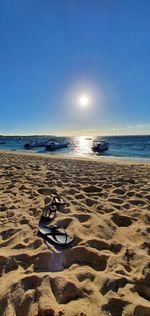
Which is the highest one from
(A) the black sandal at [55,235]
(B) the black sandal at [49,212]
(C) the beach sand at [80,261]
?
(B) the black sandal at [49,212]

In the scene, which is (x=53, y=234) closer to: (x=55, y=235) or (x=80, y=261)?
(x=55, y=235)

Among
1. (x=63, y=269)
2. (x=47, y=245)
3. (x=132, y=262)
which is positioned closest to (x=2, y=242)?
(x=47, y=245)

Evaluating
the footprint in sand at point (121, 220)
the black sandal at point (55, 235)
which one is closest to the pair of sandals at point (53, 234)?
the black sandal at point (55, 235)

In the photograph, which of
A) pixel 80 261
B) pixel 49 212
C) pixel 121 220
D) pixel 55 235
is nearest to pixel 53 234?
pixel 55 235

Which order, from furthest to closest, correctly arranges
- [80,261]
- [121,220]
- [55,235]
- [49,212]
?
1. [49,212]
2. [121,220]
3. [55,235]
4. [80,261]


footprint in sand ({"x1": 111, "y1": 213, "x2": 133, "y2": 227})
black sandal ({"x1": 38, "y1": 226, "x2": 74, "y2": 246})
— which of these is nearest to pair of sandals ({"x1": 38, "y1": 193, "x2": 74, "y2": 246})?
black sandal ({"x1": 38, "y1": 226, "x2": 74, "y2": 246})

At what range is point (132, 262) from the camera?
2.89 m

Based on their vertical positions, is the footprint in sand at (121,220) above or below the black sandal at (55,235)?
below

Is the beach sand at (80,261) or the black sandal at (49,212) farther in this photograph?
the black sandal at (49,212)

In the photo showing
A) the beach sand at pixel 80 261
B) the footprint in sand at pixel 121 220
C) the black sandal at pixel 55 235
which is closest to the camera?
the beach sand at pixel 80 261

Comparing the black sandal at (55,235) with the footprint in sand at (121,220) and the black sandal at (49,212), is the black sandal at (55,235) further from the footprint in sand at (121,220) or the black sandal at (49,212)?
the footprint in sand at (121,220)

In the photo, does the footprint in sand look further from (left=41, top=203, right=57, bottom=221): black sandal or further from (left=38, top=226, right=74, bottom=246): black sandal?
(left=41, top=203, right=57, bottom=221): black sandal

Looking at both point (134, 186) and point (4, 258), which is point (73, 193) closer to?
point (134, 186)

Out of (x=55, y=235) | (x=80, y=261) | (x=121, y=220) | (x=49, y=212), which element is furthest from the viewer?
(x=49, y=212)
